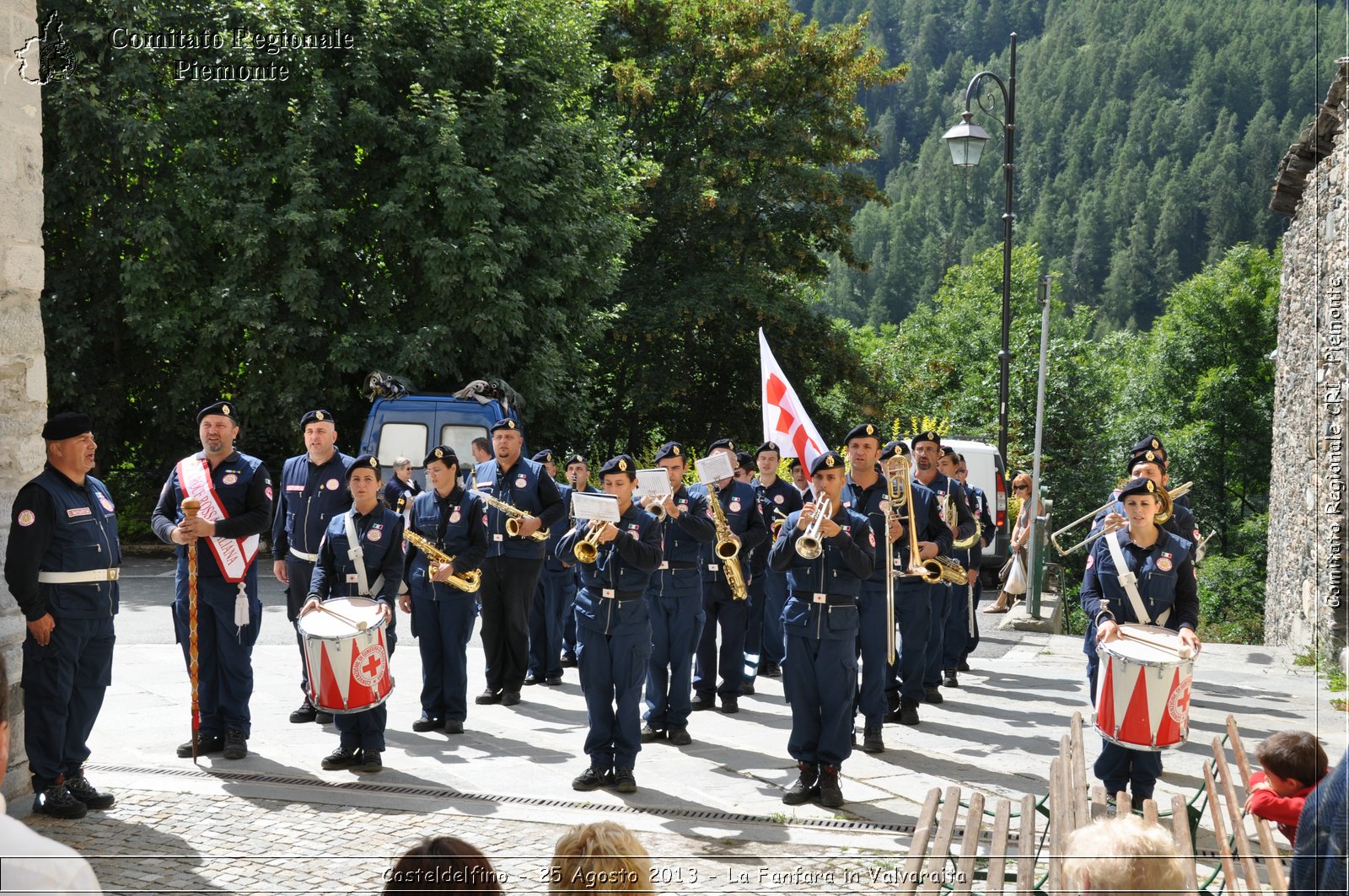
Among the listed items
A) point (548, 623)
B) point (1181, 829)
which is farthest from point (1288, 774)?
point (548, 623)

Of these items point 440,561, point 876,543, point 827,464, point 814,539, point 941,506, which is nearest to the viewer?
point 814,539

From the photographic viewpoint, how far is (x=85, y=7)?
19297 millimetres

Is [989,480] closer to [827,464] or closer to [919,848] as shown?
[827,464]

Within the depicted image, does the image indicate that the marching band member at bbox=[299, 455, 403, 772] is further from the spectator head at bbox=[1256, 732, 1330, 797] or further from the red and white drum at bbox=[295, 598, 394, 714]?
the spectator head at bbox=[1256, 732, 1330, 797]

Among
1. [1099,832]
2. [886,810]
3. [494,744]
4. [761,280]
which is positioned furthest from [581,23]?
[1099,832]

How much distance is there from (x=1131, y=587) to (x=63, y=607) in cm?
582

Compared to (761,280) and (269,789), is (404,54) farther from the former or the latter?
(269,789)

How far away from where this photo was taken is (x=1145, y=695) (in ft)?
21.0

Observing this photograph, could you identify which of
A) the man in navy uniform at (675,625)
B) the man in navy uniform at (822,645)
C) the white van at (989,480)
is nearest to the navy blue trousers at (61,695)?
the man in navy uniform at (675,625)

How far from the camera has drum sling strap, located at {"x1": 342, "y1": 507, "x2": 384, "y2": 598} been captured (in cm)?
803

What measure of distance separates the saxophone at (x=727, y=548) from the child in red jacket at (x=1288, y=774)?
442 cm

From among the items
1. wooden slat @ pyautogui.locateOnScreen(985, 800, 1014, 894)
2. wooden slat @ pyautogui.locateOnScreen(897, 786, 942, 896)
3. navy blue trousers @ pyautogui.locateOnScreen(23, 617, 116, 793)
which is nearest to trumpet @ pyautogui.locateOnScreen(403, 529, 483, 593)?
navy blue trousers @ pyautogui.locateOnScreen(23, 617, 116, 793)

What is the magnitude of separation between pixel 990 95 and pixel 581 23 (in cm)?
815

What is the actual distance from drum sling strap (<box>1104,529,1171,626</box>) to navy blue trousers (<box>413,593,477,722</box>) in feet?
14.7
